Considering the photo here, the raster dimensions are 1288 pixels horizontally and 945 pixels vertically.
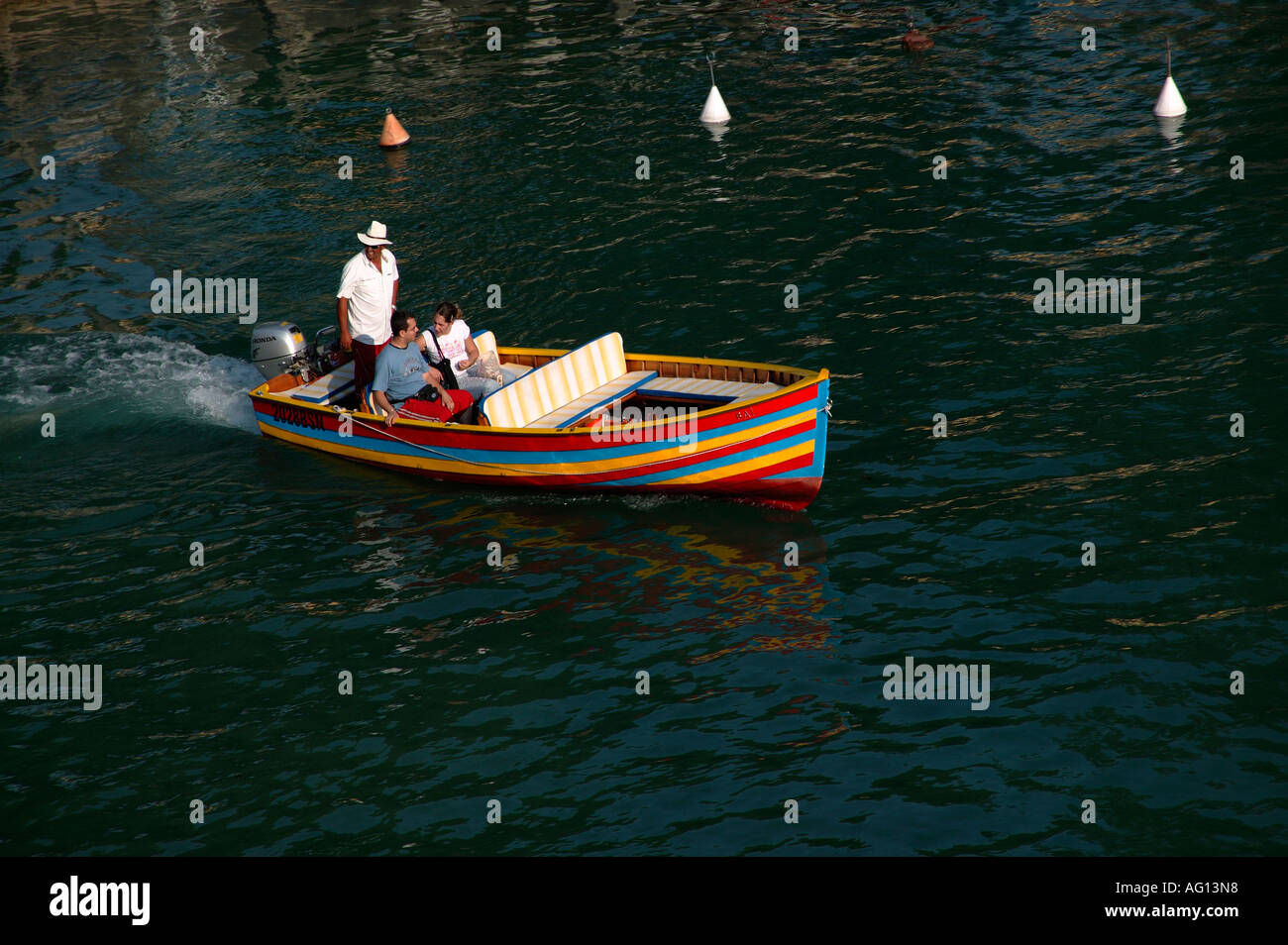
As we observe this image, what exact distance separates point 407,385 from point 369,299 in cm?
128

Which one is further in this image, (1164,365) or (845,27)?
(845,27)

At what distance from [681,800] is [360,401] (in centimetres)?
885

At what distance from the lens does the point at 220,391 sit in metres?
19.7

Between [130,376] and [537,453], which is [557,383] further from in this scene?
[130,376]

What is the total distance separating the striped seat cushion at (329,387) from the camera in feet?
58.3

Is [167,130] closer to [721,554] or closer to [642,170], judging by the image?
[642,170]

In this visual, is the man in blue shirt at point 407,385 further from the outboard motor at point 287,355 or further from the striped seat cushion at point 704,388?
the striped seat cushion at point 704,388

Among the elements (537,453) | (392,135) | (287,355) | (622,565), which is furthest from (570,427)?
(392,135)

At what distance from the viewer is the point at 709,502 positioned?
15.7 metres

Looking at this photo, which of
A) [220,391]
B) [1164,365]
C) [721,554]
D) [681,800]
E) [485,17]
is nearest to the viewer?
[681,800]

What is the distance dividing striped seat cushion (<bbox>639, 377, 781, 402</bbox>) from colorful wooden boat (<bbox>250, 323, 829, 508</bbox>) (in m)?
0.02

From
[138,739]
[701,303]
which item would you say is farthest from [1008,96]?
[138,739]

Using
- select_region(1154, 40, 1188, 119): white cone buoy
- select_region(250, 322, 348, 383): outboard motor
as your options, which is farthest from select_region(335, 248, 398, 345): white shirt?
select_region(1154, 40, 1188, 119): white cone buoy

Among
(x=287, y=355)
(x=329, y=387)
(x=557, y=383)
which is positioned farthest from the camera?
(x=287, y=355)
